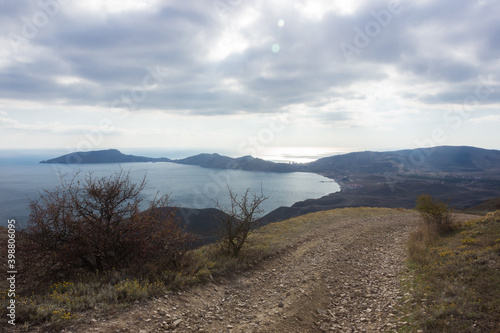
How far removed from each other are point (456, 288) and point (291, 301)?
4.54 m

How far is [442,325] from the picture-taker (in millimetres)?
5262

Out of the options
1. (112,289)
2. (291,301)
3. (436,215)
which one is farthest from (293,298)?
(436,215)

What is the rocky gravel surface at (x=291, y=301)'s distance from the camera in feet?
19.0

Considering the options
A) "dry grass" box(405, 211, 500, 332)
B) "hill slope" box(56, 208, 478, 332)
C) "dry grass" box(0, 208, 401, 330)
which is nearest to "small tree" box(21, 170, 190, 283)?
"dry grass" box(0, 208, 401, 330)

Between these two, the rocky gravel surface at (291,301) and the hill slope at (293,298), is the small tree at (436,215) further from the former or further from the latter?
the rocky gravel surface at (291,301)

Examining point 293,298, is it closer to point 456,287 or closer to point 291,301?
point 291,301

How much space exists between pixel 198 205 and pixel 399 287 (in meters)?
69.9

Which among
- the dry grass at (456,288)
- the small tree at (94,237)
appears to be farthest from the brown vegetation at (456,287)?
the small tree at (94,237)

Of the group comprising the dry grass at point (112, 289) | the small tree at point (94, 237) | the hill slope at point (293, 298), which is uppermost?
the small tree at point (94, 237)

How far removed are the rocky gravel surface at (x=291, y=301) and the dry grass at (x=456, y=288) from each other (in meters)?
0.59

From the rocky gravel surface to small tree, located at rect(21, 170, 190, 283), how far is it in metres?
2.17

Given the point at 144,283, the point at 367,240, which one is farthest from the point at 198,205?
the point at 144,283

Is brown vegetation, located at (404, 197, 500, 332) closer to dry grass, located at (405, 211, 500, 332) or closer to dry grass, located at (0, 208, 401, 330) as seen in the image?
dry grass, located at (405, 211, 500, 332)

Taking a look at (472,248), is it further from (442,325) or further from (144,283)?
(144,283)
